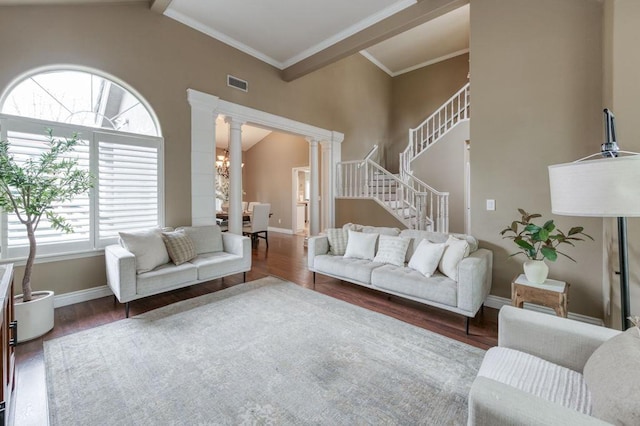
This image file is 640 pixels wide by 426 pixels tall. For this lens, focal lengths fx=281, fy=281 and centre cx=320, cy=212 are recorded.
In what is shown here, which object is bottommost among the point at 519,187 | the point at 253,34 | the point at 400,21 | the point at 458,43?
the point at 519,187

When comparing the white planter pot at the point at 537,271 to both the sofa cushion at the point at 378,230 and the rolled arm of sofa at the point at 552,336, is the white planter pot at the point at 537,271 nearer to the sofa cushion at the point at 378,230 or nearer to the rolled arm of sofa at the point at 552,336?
the rolled arm of sofa at the point at 552,336

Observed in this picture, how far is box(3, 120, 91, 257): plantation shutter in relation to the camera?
2795mm

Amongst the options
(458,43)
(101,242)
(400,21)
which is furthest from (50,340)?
(458,43)

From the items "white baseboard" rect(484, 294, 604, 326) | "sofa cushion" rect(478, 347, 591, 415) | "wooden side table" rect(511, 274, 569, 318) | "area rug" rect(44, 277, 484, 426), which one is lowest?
"area rug" rect(44, 277, 484, 426)

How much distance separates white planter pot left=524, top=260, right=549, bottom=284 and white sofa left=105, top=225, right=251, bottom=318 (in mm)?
3192

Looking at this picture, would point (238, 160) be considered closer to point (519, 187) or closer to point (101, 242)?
point (101, 242)

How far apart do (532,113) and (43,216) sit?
205 inches

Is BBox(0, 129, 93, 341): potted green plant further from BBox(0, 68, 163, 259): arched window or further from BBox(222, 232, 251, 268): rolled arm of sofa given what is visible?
BBox(222, 232, 251, 268): rolled arm of sofa

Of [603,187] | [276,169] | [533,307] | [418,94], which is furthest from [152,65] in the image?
[418,94]

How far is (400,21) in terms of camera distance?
360 centimetres

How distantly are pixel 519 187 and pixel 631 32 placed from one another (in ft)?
4.60

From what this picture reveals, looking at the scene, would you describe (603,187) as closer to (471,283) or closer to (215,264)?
(471,283)

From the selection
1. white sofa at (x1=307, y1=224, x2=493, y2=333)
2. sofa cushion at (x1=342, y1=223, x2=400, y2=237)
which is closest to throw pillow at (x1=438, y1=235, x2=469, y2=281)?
white sofa at (x1=307, y1=224, x2=493, y2=333)

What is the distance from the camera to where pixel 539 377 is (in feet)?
4.18
